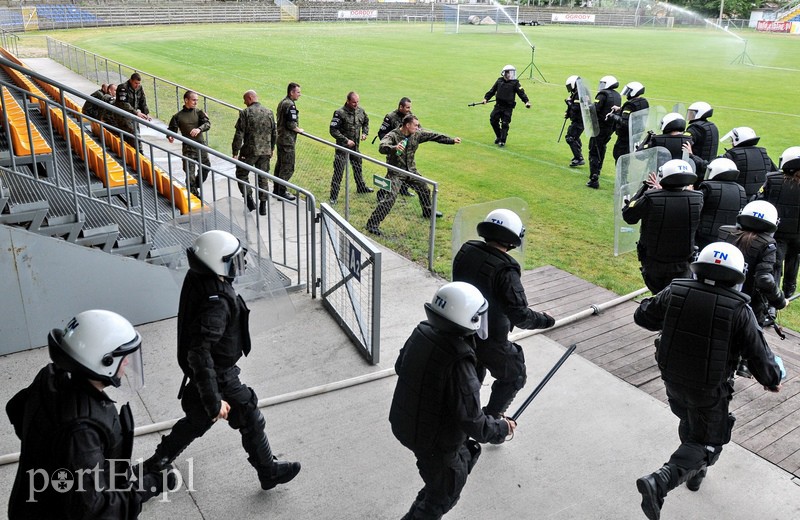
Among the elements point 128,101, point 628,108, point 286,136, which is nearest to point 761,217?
point 628,108

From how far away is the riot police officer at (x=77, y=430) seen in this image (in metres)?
2.88

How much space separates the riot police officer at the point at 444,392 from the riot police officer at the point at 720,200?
4.51 metres

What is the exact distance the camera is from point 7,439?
16.7 ft

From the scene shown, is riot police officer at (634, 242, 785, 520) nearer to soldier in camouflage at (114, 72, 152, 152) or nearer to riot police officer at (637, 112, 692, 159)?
riot police officer at (637, 112, 692, 159)

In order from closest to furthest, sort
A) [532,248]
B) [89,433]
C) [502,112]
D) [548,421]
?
[89,433]
[548,421]
[532,248]
[502,112]

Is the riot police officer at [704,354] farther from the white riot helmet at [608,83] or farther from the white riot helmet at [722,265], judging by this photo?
the white riot helmet at [608,83]

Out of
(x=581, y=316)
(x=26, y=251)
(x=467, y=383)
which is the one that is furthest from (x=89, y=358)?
(x=581, y=316)

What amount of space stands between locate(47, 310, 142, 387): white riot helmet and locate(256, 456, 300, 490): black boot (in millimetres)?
1653

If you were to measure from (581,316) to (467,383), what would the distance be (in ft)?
14.0

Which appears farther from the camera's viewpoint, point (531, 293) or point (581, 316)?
point (531, 293)

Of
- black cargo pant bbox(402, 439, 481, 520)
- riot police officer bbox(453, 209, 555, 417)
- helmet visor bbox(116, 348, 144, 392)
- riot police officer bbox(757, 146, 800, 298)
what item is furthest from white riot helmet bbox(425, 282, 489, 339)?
riot police officer bbox(757, 146, 800, 298)

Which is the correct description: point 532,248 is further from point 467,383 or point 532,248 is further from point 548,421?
point 467,383

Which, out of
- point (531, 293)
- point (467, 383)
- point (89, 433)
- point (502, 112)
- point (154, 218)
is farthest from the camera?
point (502, 112)

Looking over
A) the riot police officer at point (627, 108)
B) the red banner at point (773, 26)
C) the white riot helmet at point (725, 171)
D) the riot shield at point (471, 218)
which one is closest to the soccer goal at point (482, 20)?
the red banner at point (773, 26)
